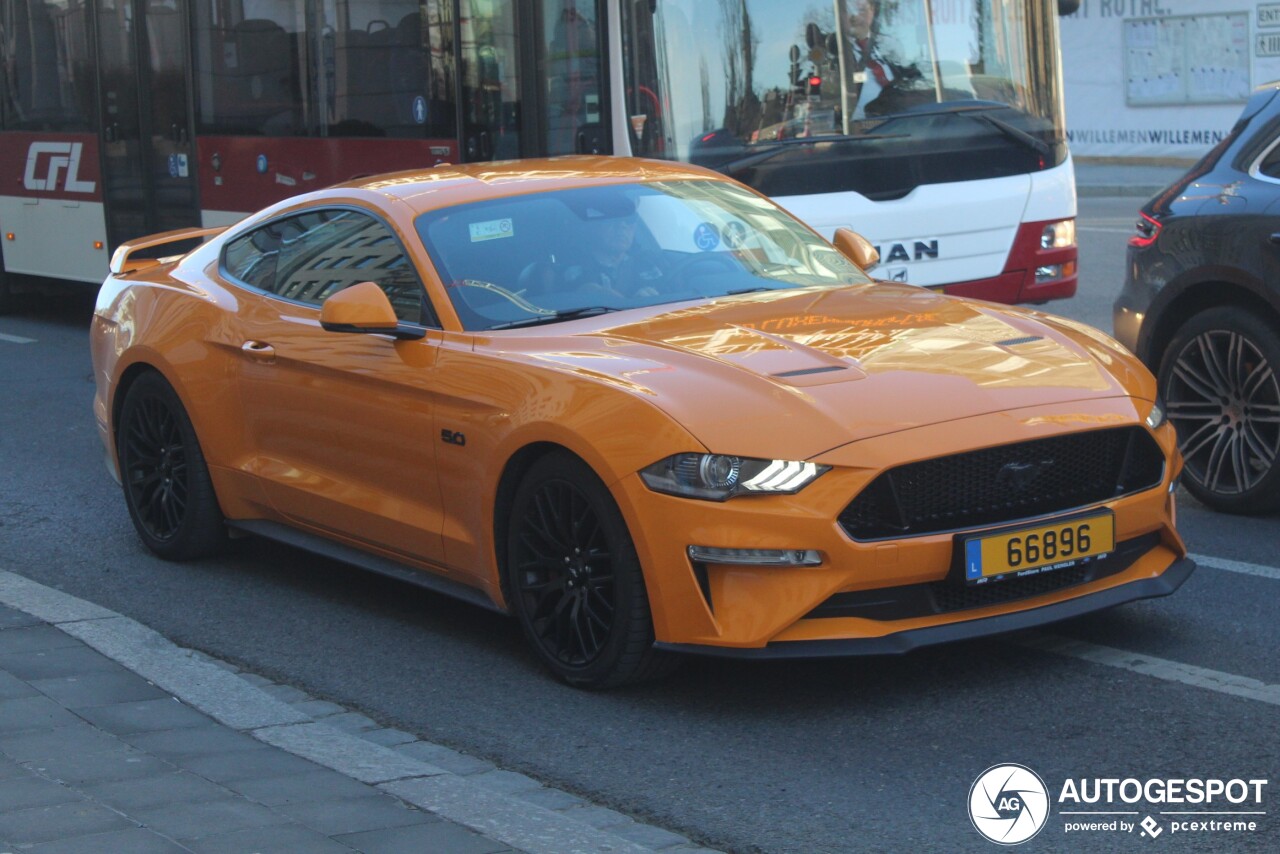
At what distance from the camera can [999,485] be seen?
16.6 ft

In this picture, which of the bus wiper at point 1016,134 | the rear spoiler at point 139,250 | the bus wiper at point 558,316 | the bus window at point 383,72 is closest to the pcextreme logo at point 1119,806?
the bus wiper at point 558,316

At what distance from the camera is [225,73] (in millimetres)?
14188

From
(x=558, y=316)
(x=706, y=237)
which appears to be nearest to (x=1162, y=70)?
(x=706, y=237)

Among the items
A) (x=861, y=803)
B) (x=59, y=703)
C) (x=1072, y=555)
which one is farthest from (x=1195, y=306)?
(x=59, y=703)

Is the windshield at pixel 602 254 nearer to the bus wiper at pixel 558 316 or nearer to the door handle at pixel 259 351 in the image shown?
the bus wiper at pixel 558 316

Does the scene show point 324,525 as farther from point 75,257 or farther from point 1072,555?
point 75,257

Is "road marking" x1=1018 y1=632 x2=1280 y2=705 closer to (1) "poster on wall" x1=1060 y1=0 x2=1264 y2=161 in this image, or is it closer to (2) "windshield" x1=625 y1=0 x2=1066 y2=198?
(2) "windshield" x1=625 y1=0 x2=1066 y2=198

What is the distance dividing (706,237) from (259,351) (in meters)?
1.66

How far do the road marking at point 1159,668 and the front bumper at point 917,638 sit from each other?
0.26 metres

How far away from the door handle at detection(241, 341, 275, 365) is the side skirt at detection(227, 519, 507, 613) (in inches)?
24.9

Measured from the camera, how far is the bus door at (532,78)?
37.3ft

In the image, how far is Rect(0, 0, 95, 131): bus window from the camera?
52.5 feet

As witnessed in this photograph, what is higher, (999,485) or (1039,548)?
(999,485)

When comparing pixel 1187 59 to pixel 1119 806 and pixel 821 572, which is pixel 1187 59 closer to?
pixel 821 572
